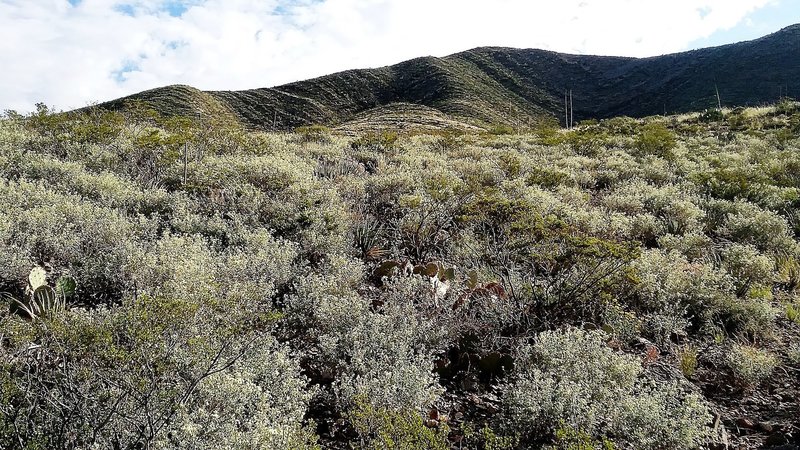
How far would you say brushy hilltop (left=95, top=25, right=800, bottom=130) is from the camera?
57.6 m

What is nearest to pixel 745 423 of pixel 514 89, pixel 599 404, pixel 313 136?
pixel 599 404

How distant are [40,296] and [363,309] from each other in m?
2.62

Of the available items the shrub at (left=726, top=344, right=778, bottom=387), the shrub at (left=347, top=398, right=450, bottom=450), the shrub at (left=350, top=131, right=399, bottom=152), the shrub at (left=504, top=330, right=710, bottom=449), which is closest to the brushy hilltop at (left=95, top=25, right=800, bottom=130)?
the shrub at (left=350, top=131, right=399, bottom=152)

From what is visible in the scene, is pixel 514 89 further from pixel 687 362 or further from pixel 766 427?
pixel 766 427

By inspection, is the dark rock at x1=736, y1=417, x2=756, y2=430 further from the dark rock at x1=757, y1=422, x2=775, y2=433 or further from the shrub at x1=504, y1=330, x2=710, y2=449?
the shrub at x1=504, y1=330, x2=710, y2=449

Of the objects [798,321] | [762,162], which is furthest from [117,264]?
[762,162]

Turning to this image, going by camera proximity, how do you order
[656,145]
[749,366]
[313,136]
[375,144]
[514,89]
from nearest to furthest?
[749,366]
[375,144]
[656,145]
[313,136]
[514,89]

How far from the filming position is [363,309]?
4.35 metres

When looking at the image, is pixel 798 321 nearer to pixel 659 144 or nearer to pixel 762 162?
pixel 762 162

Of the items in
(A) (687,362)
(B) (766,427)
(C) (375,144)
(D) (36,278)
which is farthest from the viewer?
(C) (375,144)

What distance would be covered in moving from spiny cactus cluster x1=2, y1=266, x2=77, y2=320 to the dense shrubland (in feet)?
0.10

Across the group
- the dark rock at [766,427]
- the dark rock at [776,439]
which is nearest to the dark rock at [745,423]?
the dark rock at [766,427]

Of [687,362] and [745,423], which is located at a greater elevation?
[687,362]

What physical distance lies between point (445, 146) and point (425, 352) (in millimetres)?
13529
